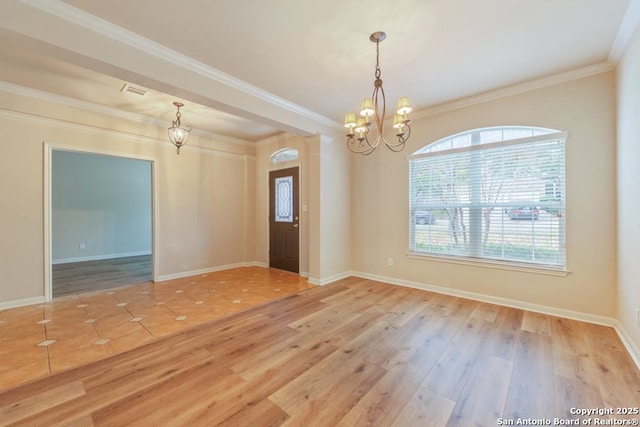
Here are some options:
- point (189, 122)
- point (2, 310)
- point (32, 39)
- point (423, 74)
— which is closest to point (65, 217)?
point (2, 310)

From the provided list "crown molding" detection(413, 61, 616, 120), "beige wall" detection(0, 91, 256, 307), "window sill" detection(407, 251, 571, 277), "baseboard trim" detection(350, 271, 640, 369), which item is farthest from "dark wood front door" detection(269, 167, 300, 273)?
"crown molding" detection(413, 61, 616, 120)

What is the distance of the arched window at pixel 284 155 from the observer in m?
5.49

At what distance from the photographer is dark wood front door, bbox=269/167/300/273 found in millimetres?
5371

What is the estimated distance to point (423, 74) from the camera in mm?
3074

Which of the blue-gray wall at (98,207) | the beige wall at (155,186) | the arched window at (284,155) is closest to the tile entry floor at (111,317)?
the beige wall at (155,186)

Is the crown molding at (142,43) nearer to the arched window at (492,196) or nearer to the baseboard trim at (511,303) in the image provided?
the arched window at (492,196)

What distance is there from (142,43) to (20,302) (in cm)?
375

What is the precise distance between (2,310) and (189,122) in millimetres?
3624

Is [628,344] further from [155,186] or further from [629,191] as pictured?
[155,186]

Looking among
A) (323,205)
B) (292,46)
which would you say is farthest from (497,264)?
(292,46)

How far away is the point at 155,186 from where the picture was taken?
15.4 feet

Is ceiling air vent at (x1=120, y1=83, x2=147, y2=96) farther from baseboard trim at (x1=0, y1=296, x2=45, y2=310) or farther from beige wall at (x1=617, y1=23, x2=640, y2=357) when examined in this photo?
beige wall at (x1=617, y1=23, x2=640, y2=357)

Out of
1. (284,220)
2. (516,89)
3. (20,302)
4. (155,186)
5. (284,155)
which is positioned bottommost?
(20,302)

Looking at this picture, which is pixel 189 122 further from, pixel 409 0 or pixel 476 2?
pixel 476 2
